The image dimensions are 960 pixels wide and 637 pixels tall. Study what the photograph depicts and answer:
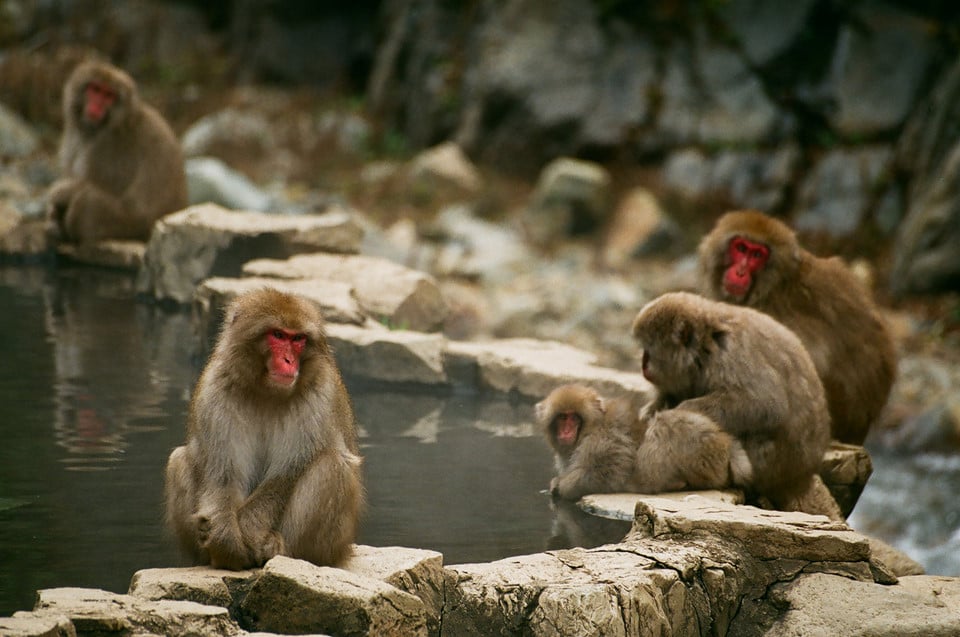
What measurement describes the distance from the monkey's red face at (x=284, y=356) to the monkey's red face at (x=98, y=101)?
6.95m

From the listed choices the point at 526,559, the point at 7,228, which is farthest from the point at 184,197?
the point at 526,559

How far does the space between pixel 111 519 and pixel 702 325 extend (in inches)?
93.1

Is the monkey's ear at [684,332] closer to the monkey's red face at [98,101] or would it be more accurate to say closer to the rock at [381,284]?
the rock at [381,284]

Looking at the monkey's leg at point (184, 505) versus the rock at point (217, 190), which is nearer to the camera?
the monkey's leg at point (184, 505)

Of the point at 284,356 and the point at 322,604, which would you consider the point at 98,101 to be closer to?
the point at 284,356

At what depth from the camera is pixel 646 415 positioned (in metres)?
5.36

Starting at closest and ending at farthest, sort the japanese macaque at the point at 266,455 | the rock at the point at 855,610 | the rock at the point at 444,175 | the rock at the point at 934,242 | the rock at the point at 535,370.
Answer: the japanese macaque at the point at 266,455
the rock at the point at 855,610
the rock at the point at 535,370
the rock at the point at 934,242
the rock at the point at 444,175

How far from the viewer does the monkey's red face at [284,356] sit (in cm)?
364

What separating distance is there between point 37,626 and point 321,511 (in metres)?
0.99

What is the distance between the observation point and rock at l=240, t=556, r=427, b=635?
340cm

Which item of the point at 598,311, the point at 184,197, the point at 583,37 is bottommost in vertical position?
the point at 598,311

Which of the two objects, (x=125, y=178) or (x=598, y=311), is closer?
(x=125, y=178)

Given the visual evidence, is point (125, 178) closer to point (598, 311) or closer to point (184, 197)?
point (184, 197)

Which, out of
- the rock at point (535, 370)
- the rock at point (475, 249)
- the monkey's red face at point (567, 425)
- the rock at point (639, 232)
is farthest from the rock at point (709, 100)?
the monkey's red face at point (567, 425)
